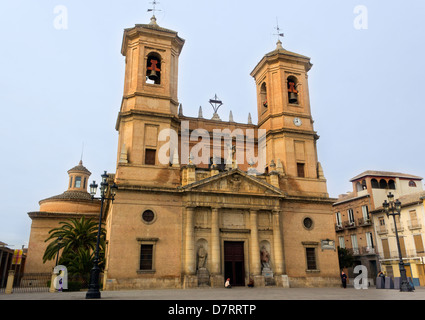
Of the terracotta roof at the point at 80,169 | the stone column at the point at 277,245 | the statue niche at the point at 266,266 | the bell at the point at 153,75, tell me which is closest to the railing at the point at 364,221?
the stone column at the point at 277,245

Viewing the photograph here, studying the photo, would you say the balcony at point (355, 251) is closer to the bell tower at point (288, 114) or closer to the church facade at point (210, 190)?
the church facade at point (210, 190)

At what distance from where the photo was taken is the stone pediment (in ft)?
86.7

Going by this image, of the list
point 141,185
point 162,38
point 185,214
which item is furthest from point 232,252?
point 162,38

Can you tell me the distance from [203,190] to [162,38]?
551 inches

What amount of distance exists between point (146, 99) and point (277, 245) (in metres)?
15.4

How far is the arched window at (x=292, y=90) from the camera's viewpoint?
33.4 m

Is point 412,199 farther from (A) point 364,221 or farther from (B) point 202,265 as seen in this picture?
(B) point 202,265

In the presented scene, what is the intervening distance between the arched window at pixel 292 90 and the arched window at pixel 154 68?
12.3m

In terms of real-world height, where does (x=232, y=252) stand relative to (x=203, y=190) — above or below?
below

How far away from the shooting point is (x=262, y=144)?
33094mm

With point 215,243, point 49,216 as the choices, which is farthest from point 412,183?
point 49,216

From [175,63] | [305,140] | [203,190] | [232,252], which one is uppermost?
A: [175,63]

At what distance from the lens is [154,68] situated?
98.1 feet

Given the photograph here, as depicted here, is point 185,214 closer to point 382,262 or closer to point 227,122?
point 227,122
